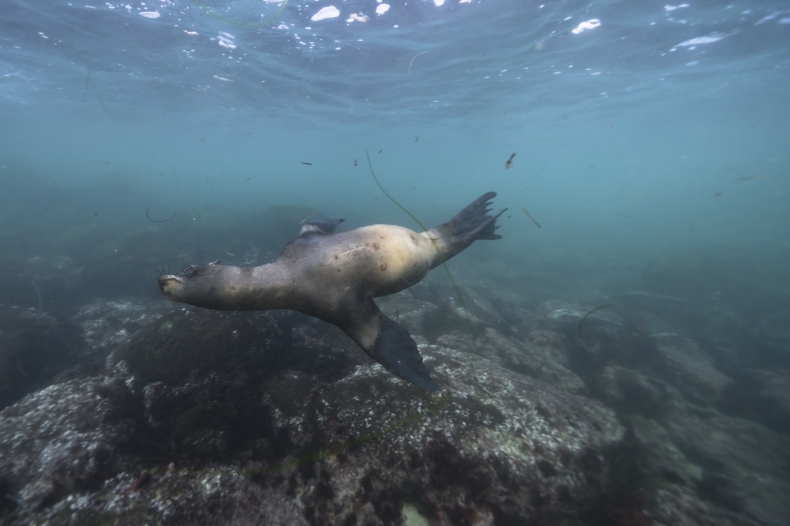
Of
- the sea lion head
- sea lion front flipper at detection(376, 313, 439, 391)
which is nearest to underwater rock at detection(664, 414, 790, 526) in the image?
sea lion front flipper at detection(376, 313, 439, 391)

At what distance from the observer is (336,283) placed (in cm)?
375

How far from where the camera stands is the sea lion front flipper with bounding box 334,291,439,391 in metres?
3.68

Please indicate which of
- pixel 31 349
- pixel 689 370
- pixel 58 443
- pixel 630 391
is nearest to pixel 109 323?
pixel 31 349

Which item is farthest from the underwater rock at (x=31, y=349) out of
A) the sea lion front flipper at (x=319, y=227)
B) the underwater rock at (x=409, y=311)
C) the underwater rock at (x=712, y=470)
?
the underwater rock at (x=712, y=470)

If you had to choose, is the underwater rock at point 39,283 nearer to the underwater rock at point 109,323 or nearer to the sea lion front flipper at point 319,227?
the underwater rock at point 109,323

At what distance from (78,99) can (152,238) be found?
79.9 ft

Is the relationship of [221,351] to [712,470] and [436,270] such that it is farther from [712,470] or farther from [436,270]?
[436,270]

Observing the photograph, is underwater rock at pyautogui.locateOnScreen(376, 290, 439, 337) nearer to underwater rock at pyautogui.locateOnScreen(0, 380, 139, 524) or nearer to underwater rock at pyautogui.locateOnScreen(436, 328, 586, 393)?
underwater rock at pyautogui.locateOnScreen(436, 328, 586, 393)

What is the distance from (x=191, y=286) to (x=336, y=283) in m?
1.40

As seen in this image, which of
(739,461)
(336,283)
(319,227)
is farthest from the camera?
(739,461)

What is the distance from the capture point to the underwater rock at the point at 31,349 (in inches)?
237

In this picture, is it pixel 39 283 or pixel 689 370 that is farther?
pixel 39 283

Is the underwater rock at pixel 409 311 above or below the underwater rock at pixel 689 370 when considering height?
above

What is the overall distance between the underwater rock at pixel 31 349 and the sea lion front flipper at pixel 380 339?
6.64 m
